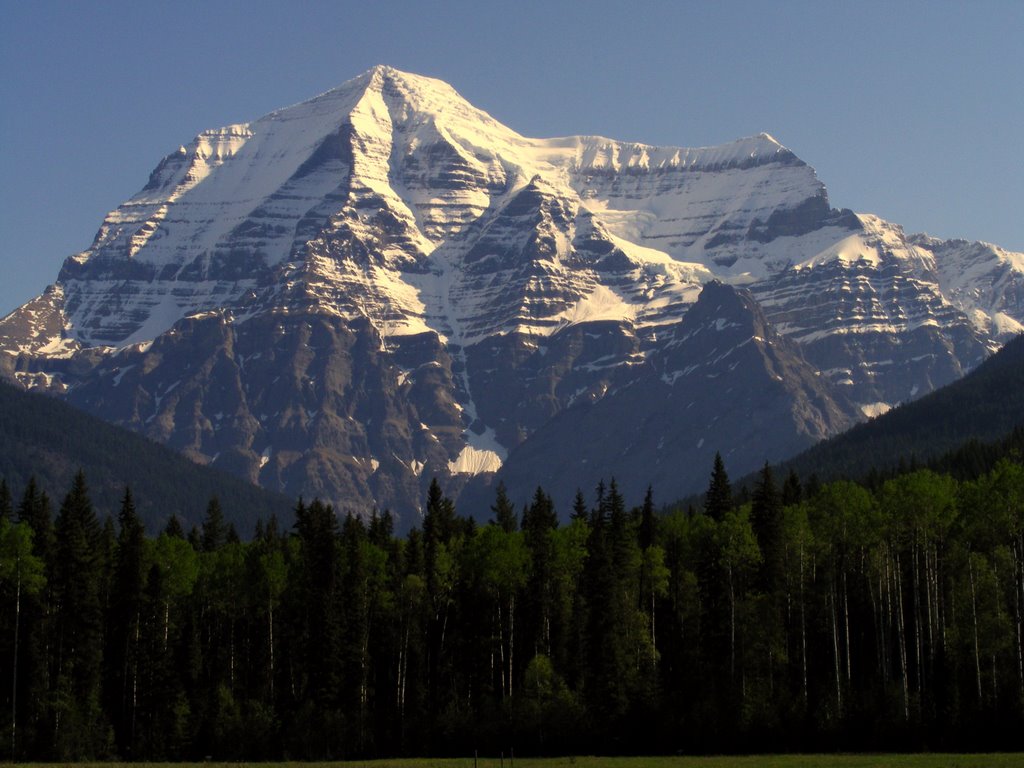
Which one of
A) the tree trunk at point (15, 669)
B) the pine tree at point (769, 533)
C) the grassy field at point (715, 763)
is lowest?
the grassy field at point (715, 763)

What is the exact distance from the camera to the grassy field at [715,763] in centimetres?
9225

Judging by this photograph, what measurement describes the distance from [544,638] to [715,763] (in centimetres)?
3455

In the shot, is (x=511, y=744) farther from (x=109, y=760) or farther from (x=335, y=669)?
(x=109, y=760)

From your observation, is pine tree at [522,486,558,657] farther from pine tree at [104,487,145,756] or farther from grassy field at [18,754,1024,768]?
pine tree at [104,487,145,756]

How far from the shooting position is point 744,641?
121 meters

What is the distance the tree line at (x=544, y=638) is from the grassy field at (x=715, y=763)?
8.61 meters

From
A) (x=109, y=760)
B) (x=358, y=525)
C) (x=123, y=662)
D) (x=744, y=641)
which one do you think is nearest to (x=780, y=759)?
(x=744, y=641)

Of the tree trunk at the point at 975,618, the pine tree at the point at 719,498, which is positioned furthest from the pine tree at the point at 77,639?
the tree trunk at the point at 975,618

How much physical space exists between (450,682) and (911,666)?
30.9m

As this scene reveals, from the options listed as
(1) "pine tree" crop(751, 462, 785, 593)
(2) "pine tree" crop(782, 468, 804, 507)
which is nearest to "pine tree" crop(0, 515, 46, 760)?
(1) "pine tree" crop(751, 462, 785, 593)

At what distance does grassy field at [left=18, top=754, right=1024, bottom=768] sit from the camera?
3632 inches

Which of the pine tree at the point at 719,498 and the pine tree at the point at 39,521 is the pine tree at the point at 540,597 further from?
the pine tree at the point at 39,521

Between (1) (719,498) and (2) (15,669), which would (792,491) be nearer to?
(1) (719,498)

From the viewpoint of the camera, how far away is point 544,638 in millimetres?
131750
